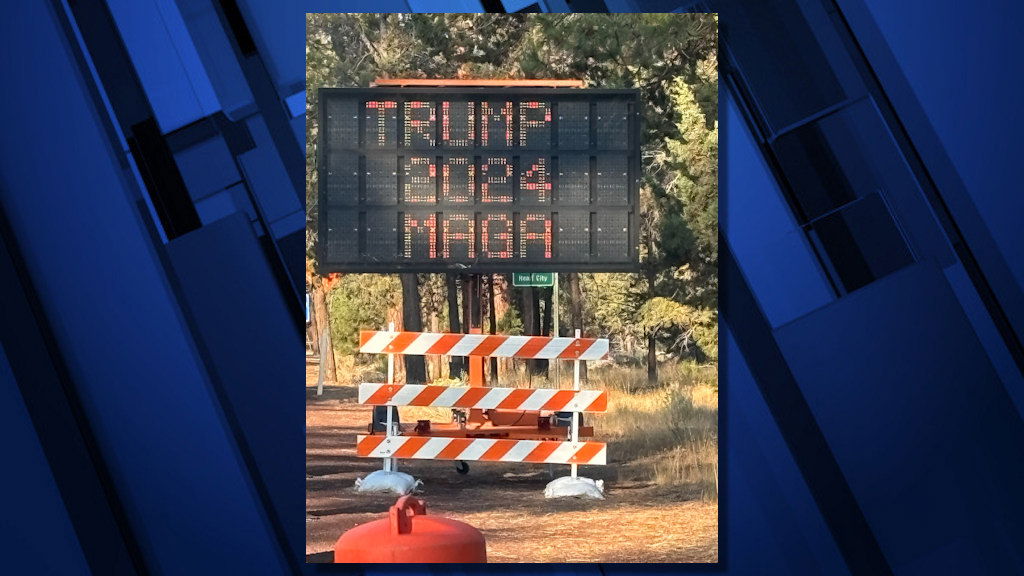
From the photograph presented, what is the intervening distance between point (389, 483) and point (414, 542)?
26cm

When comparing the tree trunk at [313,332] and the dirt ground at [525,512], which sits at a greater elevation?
the tree trunk at [313,332]

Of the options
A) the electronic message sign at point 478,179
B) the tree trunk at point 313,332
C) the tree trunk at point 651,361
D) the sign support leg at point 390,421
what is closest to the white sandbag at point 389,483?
the sign support leg at point 390,421

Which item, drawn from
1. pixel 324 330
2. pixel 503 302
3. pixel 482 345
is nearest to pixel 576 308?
pixel 503 302

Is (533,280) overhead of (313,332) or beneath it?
beneath

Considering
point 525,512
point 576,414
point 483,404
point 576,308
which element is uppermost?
point 576,308

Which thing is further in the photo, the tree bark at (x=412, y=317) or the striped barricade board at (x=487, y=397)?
the striped barricade board at (x=487, y=397)

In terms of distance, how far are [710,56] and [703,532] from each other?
6.16 ft

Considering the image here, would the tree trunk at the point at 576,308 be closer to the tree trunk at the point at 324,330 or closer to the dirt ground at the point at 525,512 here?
the dirt ground at the point at 525,512

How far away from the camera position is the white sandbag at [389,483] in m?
8.33

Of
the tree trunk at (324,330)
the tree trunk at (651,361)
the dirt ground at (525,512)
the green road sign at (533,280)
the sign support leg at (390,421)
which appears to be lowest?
the dirt ground at (525,512)

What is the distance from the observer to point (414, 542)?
27.1ft

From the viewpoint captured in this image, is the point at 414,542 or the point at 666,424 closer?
the point at 414,542

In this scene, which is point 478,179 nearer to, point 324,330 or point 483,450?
point 324,330
